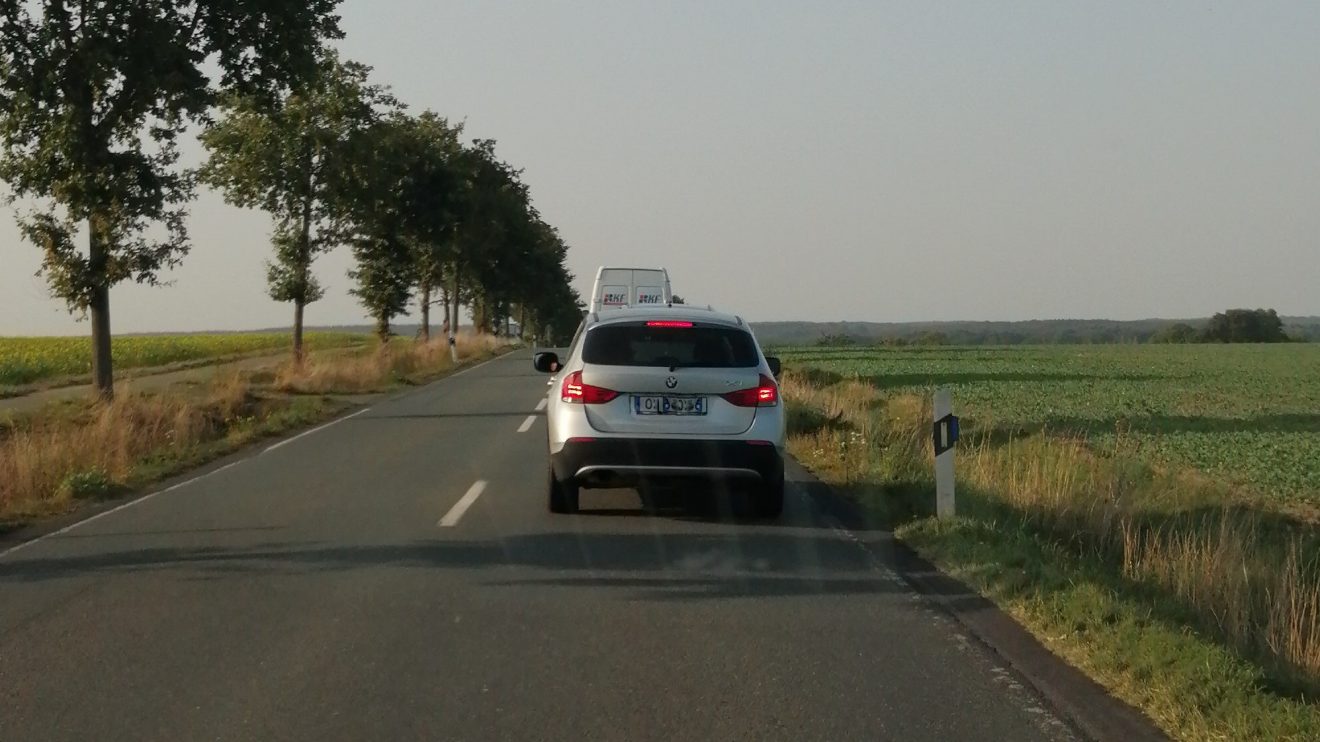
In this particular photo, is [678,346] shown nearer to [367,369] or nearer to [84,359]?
[367,369]

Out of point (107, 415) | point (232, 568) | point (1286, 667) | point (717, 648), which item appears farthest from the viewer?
point (107, 415)

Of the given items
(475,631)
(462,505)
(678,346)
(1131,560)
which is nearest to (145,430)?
(462,505)

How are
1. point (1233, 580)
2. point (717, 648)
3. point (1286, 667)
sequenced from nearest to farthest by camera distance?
point (1286, 667)
point (717, 648)
point (1233, 580)

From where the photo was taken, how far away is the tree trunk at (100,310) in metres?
24.0

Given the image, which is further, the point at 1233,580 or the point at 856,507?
the point at 856,507

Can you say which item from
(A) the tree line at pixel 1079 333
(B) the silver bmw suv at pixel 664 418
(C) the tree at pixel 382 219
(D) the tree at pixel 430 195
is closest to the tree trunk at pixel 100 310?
(C) the tree at pixel 382 219

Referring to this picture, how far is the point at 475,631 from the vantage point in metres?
7.19

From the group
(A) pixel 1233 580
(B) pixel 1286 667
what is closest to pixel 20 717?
(B) pixel 1286 667

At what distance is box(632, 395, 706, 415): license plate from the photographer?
1083cm

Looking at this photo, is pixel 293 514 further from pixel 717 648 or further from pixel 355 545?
pixel 717 648

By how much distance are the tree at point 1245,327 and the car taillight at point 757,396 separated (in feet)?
402

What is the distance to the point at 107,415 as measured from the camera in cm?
1777

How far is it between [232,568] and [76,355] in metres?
44.6

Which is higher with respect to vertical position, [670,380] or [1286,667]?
[670,380]
